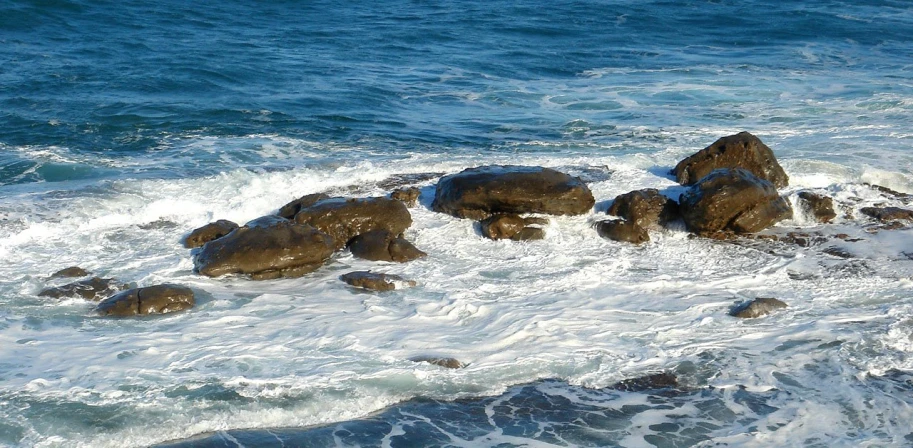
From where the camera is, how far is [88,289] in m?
10.2

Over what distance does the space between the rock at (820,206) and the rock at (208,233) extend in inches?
290

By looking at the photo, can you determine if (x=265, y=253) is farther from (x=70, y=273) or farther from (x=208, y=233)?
(x=70, y=273)

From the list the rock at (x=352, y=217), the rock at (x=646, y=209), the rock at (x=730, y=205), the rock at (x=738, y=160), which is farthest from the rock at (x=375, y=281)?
the rock at (x=738, y=160)

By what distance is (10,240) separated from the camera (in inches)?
462

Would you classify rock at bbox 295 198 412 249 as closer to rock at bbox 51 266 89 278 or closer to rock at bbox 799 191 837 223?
rock at bbox 51 266 89 278

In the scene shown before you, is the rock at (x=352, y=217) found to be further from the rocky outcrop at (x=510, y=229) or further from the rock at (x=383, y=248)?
the rocky outcrop at (x=510, y=229)

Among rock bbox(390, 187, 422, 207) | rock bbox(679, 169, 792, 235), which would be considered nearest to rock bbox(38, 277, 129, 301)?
rock bbox(390, 187, 422, 207)

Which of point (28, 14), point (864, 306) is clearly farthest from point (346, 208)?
point (28, 14)

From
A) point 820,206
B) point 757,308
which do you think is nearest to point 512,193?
point 757,308

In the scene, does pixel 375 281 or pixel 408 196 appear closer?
pixel 375 281

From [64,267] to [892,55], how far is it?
23144mm

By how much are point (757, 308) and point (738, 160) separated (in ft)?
13.0

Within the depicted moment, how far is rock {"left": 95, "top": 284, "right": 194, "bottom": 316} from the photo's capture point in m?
9.73

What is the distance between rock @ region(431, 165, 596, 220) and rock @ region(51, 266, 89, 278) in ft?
14.6
